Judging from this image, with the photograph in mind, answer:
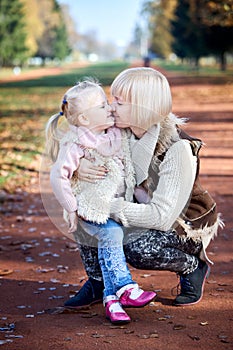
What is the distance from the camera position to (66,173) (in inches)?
177

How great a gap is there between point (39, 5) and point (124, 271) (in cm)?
10384

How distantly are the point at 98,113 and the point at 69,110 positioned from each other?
Result: 0.65 ft

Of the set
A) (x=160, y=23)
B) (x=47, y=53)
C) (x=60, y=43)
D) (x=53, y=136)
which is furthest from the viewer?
(x=60, y=43)

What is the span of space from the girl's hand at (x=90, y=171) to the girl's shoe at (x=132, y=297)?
69 cm

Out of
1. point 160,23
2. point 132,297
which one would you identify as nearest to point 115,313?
point 132,297

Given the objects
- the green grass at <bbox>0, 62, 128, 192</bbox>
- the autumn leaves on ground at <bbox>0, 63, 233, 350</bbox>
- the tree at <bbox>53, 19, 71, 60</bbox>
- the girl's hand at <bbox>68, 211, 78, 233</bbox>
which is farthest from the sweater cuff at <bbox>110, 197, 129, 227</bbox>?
the tree at <bbox>53, 19, 71, 60</bbox>

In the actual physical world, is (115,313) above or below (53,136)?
below

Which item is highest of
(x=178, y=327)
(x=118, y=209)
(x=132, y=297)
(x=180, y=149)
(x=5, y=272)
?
(x=180, y=149)

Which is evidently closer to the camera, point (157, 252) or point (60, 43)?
point (157, 252)

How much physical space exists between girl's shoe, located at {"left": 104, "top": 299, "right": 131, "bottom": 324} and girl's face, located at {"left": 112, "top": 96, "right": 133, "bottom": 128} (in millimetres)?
1097

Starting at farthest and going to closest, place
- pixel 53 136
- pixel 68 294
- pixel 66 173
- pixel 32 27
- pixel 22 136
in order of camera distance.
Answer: pixel 32 27 → pixel 22 136 → pixel 68 294 → pixel 53 136 → pixel 66 173

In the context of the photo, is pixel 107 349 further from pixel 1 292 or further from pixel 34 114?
pixel 34 114

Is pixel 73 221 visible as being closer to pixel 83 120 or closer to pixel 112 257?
pixel 112 257

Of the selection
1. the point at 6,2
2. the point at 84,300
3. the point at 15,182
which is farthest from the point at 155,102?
the point at 6,2
